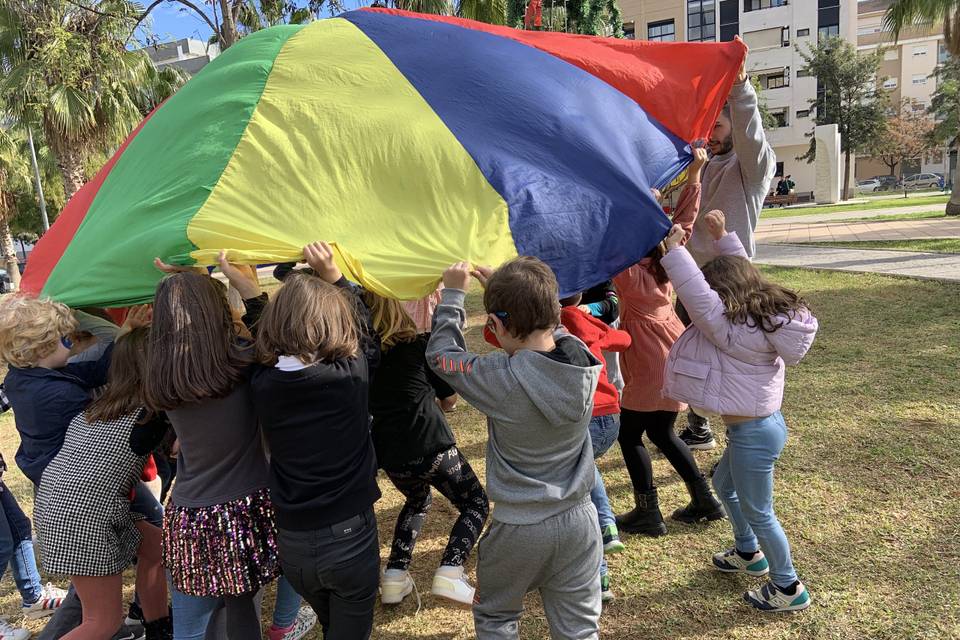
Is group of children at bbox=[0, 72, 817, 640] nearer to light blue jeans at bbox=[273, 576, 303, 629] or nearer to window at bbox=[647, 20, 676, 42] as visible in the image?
light blue jeans at bbox=[273, 576, 303, 629]

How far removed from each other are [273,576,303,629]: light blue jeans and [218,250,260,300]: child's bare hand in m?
1.12

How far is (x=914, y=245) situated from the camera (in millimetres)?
11422

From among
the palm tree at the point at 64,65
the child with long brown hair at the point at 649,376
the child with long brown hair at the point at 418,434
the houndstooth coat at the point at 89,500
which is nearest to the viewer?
the houndstooth coat at the point at 89,500

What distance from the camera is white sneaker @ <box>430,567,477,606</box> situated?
254 centimetres

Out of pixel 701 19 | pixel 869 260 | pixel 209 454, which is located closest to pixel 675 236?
pixel 209 454

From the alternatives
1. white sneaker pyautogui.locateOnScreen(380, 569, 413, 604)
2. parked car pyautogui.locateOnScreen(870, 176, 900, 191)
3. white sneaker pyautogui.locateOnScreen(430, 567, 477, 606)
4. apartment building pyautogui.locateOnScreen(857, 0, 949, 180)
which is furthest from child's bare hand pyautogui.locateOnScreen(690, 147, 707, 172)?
apartment building pyautogui.locateOnScreen(857, 0, 949, 180)

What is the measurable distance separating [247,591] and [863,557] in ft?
8.10

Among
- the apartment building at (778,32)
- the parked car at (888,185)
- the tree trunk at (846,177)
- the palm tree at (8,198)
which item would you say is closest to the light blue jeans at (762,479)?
the palm tree at (8,198)

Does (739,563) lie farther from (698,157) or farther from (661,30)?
(661,30)

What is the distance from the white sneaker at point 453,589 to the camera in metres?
2.54

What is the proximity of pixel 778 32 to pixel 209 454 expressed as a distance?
50187mm

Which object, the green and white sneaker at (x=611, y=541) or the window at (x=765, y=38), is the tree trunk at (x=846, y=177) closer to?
the window at (x=765, y=38)

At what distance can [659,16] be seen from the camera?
147ft

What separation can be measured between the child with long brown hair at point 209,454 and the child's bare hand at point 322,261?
31cm
